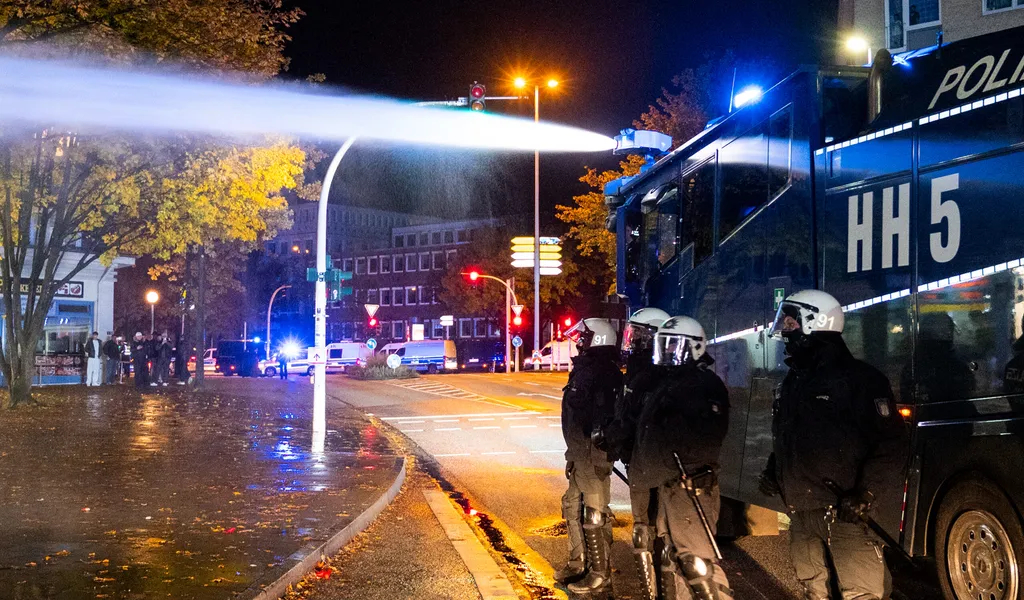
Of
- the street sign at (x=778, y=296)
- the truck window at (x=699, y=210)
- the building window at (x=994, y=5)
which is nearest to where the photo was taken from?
the street sign at (x=778, y=296)

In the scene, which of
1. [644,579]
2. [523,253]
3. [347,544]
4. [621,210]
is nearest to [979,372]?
[644,579]

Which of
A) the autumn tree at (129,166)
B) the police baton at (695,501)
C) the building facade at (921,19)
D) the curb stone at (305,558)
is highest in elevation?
the building facade at (921,19)

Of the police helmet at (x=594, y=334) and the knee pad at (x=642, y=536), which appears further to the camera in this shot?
the police helmet at (x=594, y=334)

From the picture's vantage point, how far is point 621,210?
12.1 m

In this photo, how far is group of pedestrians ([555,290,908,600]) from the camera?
17.0 ft

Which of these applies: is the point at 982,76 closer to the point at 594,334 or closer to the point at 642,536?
the point at 594,334

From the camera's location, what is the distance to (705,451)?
5.90 m

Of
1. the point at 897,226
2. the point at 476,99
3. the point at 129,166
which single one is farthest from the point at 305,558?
the point at 129,166

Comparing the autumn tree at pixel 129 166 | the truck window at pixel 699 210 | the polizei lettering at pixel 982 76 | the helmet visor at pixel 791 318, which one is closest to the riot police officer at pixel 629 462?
the helmet visor at pixel 791 318

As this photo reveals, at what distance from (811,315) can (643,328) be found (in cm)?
195

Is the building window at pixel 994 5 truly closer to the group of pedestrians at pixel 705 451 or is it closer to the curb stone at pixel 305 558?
the curb stone at pixel 305 558

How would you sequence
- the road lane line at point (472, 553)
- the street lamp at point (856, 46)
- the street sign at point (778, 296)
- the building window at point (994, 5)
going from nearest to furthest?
the road lane line at point (472, 553)
the street sign at point (778, 296)
the street lamp at point (856, 46)
the building window at point (994, 5)

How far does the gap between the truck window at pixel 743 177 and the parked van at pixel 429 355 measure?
4948 centimetres

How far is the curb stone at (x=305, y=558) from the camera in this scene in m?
6.91
